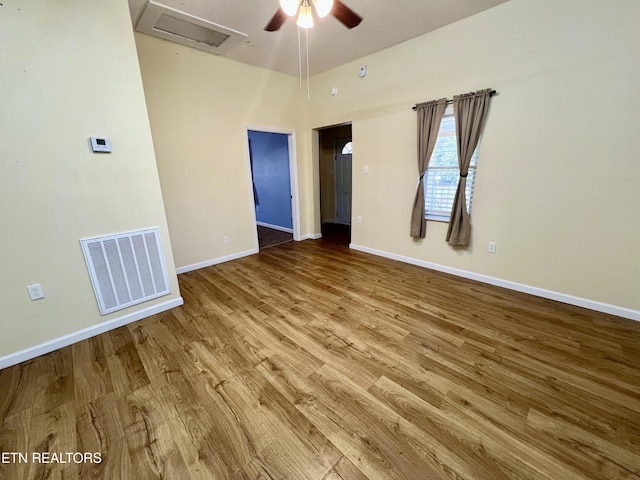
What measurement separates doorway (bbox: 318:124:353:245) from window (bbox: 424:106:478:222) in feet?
7.75

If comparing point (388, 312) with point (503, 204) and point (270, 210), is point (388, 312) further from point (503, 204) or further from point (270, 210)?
point (270, 210)

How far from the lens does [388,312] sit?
2396mm

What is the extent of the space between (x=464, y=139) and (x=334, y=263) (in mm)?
2250

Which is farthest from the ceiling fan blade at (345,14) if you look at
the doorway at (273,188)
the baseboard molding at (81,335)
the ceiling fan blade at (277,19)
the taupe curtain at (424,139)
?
the baseboard molding at (81,335)

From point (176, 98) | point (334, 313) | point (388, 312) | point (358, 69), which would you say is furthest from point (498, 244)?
point (176, 98)

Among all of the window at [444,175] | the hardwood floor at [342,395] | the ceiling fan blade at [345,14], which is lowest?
the hardwood floor at [342,395]

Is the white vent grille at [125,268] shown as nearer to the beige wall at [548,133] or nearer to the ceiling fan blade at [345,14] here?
the ceiling fan blade at [345,14]

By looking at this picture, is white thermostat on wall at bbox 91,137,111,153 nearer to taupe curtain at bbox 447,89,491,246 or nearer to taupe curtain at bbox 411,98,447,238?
taupe curtain at bbox 411,98,447,238

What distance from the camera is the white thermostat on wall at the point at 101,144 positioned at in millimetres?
1954

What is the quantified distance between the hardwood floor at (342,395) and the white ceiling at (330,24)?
2.92m

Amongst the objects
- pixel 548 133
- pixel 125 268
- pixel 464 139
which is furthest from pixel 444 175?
pixel 125 268

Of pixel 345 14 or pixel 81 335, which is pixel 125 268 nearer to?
pixel 81 335

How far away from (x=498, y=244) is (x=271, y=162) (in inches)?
179

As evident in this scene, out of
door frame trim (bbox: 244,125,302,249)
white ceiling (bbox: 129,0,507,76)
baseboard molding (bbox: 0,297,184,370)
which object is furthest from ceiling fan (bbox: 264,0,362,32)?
baseboard molding (bbox: 0,297,184,370)
